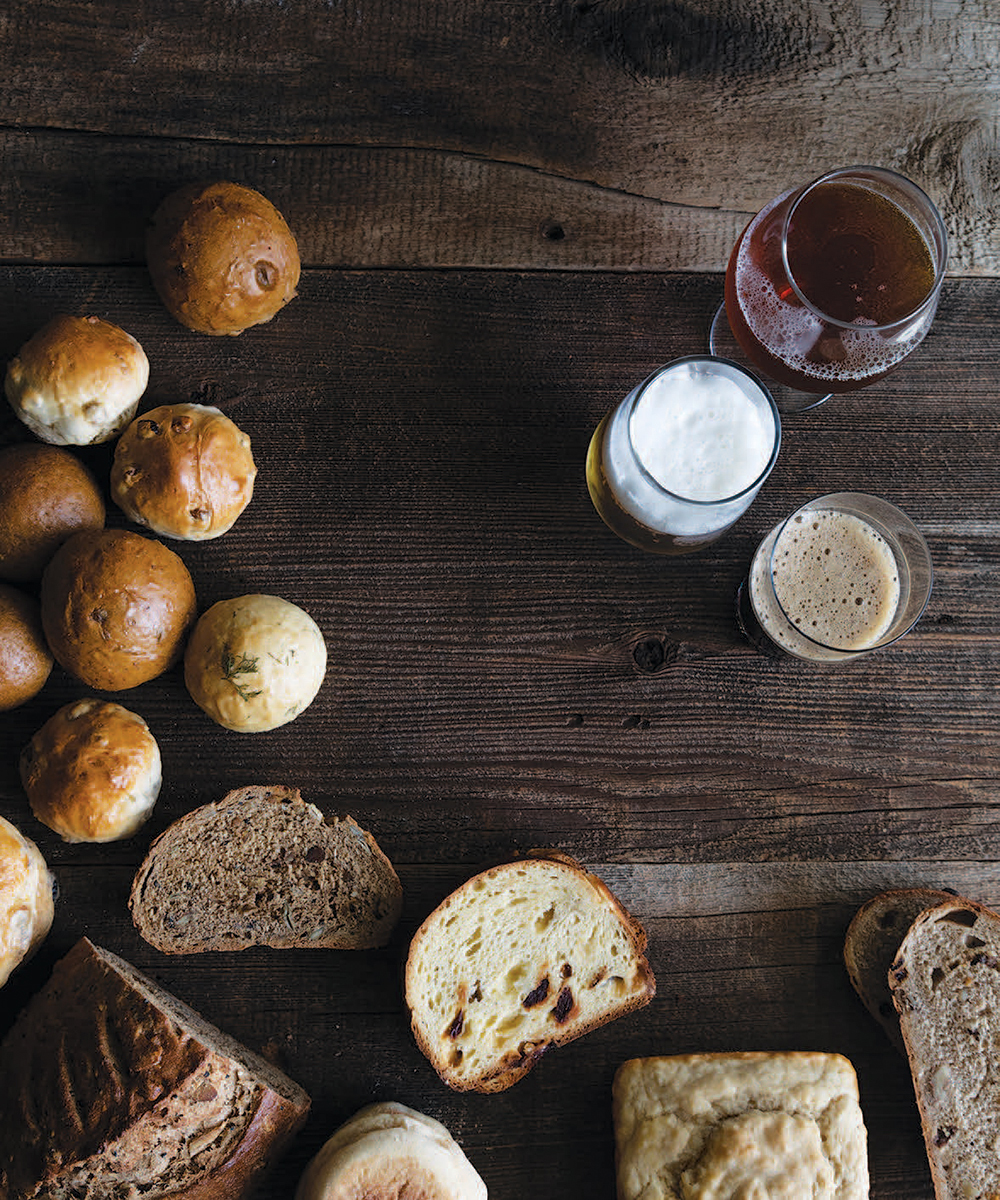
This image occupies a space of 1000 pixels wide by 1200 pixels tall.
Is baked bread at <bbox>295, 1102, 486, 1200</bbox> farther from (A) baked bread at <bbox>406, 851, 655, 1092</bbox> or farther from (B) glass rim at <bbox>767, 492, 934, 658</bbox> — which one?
(B) glass rim at <bbox>767, 492, 934, 658</bbox>

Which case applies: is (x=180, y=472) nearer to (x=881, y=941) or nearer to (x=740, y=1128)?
(x=740, y=1128)

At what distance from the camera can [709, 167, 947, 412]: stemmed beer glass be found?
1.79 meters

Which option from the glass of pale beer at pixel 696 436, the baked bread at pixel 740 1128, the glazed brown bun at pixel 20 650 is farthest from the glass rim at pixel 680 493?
the glazed brown bun at pixel 20 650

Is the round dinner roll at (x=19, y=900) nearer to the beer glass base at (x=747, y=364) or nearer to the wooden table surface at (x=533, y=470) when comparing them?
the wooden table surface at (x=533, y=470)

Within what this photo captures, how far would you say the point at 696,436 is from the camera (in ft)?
6.12

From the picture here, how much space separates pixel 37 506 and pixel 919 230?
1.84m

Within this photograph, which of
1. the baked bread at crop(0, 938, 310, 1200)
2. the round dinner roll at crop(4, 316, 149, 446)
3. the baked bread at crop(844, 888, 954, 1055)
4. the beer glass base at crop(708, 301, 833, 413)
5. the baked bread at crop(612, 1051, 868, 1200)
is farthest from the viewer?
the beer glass base at crop(708, 301, 833, 413)

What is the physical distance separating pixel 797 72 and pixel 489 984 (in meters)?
2.24

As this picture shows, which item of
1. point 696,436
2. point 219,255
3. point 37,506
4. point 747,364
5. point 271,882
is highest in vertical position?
point 219,255

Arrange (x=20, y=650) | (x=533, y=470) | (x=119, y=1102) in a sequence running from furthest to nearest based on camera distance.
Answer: (x=533, y=470)
(x=20, y=650)
(x=119, y=1102)

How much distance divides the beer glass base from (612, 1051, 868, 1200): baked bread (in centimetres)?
143

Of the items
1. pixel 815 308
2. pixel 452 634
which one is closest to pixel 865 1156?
pixel 452 634

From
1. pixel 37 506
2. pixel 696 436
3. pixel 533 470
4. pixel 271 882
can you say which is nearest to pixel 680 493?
pixel 696 436

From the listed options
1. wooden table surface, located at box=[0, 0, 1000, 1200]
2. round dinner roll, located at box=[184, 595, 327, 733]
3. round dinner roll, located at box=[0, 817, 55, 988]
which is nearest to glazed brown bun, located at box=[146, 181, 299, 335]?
wooden table surface, located at box=[0, 0, 1000, 1200]
